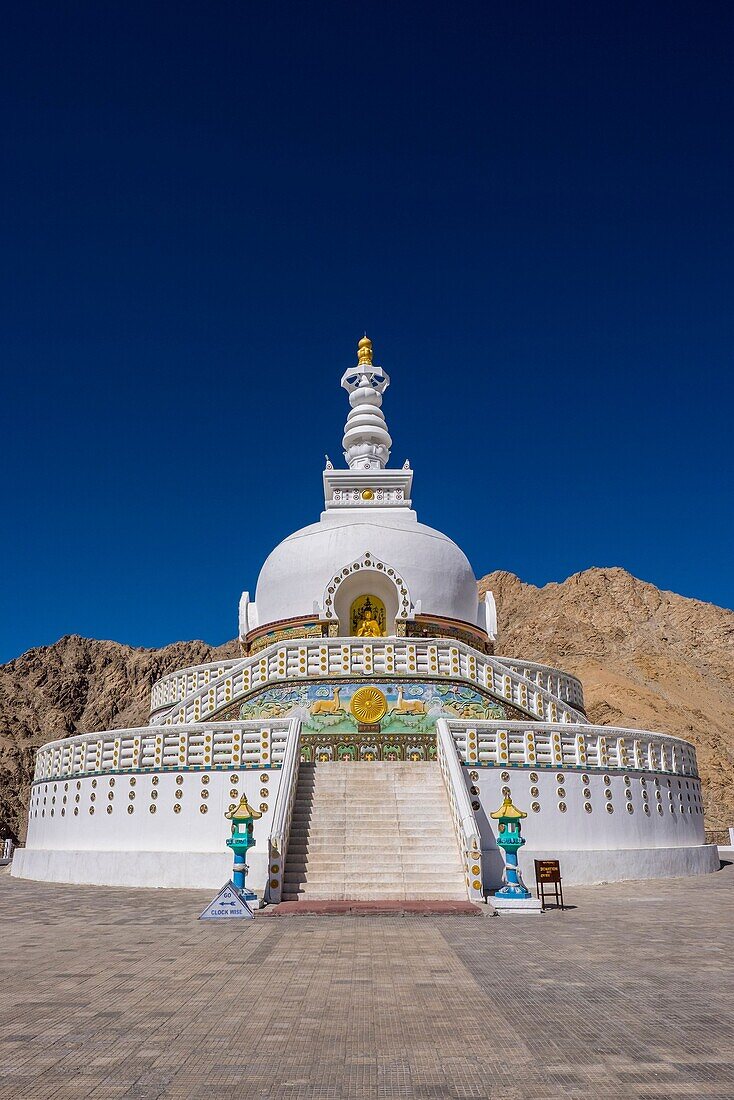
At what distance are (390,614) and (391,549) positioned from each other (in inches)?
104

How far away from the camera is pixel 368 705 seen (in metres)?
18.3

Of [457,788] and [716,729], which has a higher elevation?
[716,729]

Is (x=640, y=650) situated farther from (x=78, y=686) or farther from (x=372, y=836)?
(x=372, y=836)

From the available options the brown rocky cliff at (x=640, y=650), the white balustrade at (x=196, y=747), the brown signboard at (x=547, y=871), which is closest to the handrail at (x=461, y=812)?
the brown signboard at (x=547, y=871)

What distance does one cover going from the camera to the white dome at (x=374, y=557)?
24.4m

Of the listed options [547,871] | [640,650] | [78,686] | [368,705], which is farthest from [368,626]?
[78,686]

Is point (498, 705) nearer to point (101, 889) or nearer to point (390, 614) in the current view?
point (390, 614)

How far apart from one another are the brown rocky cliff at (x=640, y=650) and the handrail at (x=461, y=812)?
34122mm

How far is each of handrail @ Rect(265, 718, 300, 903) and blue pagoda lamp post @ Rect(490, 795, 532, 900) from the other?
3147mm

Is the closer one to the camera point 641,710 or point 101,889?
point 101,889

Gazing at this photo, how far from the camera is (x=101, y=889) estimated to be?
14.6 m

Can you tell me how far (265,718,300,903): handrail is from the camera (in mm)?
11875

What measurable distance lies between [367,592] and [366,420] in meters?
10.2

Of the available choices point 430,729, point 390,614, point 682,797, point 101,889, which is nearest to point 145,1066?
point 101,889
